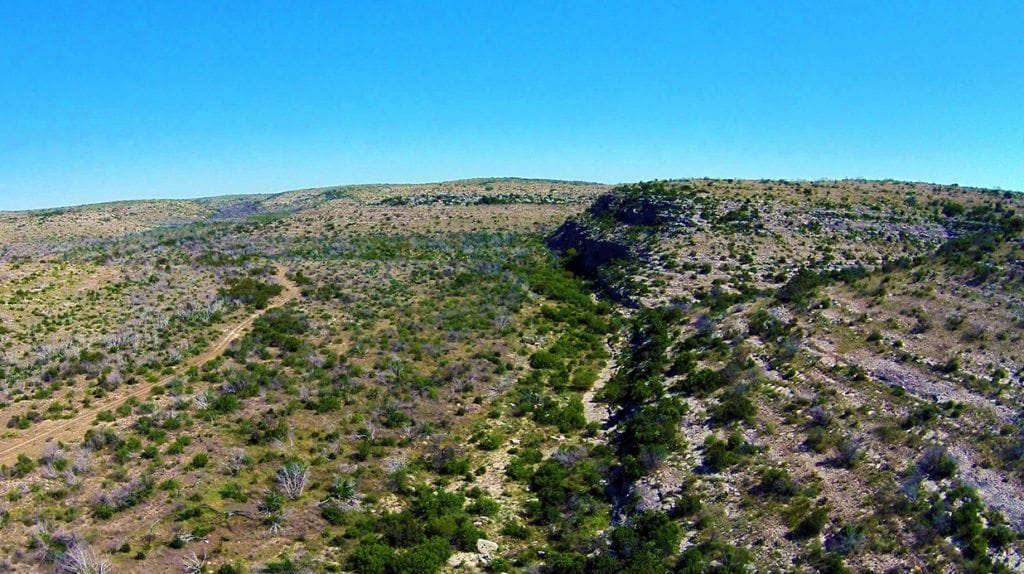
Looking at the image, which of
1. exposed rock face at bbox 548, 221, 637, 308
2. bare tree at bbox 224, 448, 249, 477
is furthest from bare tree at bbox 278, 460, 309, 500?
exposed rock face at bbox 548, 221, 637, 308

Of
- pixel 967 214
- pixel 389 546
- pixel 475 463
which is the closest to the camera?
pixel 389 546

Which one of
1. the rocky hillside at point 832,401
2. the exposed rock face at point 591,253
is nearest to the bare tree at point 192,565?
the rocky hillside at point 832,401

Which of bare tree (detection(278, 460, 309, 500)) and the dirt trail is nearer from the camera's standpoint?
bare tree (detection(278, 460, 309, 500))

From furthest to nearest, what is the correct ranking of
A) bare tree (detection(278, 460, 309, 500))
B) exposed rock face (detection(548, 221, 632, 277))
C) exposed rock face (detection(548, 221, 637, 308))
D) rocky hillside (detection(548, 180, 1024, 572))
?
exposed rock face (detection(548, 221, 632, 277)) → exposed rock face (detection(548, 221, 637, 308)) → bare tree (detection(278, 460, 309, 500)) → rocky hillside (detection(548, 180, 1024, 572))

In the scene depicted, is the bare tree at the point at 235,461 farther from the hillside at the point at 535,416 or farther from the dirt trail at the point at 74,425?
the dirt trail at the point at 74,425

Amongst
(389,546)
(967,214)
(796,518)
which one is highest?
(967,214)

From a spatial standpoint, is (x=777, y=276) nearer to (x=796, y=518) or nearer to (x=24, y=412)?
(x=796, y=518)

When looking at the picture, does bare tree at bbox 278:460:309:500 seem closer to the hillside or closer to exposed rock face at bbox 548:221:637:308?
the hillside

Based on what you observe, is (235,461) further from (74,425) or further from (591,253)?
(591,253)

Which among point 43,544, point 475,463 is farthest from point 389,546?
point 43,544
